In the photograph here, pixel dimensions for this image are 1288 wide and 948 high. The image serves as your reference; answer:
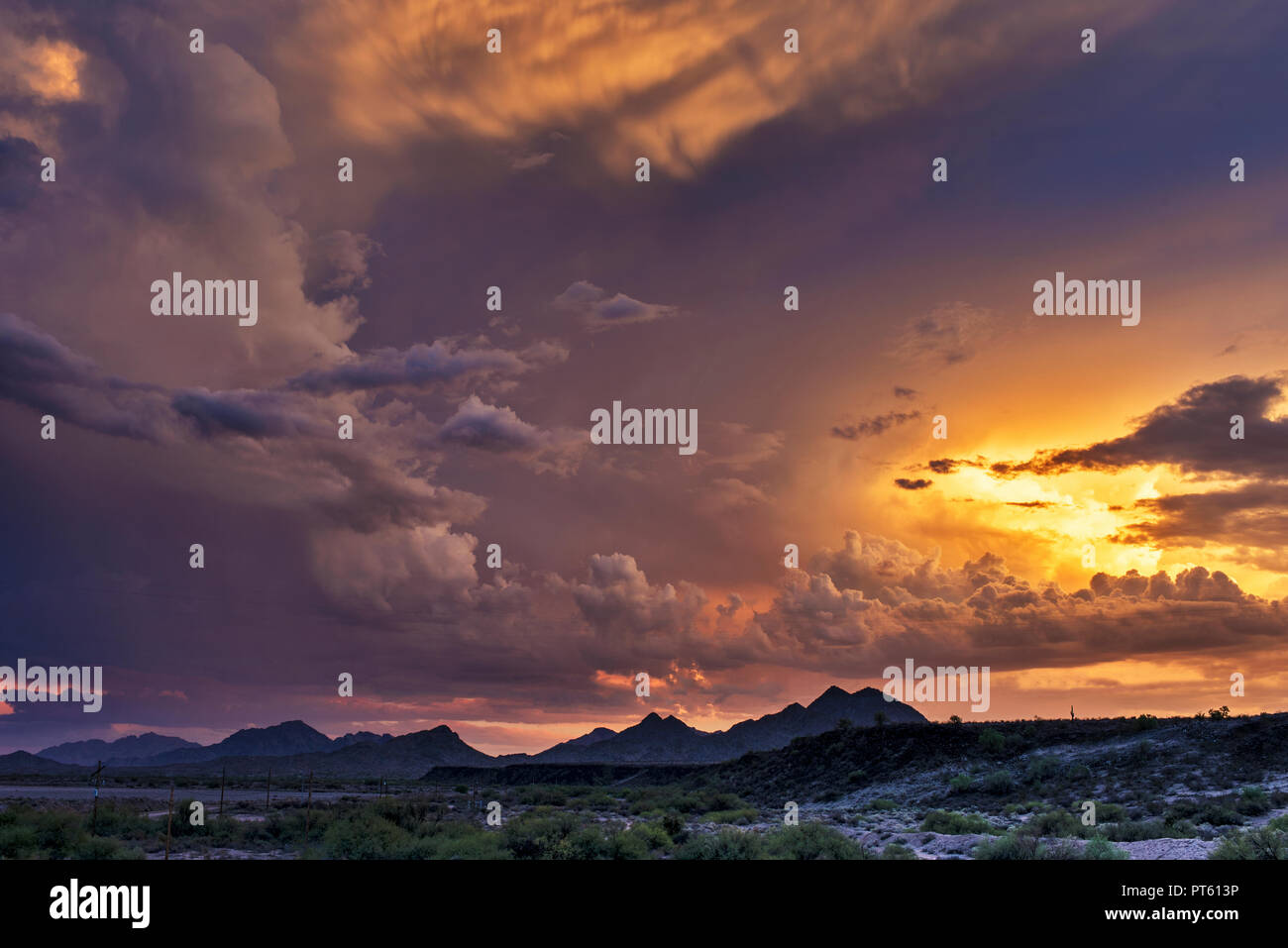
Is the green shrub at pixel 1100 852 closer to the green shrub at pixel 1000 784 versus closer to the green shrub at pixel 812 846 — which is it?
the green shrub at pixel 812 846

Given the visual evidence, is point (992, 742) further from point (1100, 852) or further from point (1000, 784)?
point (1100, 852)

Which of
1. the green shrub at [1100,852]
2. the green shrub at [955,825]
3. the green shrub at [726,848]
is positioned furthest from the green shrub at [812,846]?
the green shrub at [955,825]

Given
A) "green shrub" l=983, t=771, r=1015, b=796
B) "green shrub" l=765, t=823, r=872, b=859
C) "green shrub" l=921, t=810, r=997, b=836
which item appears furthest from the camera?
"green shrub" l=983, t=771, r=1015, b=796

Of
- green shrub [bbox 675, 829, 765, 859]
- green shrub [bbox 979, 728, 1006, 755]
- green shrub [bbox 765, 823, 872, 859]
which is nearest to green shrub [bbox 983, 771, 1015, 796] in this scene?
green shrub [bbox 979, 728, 1006, 755]

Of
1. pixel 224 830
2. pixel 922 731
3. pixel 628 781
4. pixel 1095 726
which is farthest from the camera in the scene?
pixel 628 781

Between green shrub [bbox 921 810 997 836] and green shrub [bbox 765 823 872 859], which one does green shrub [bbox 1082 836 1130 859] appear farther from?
green shrub [bbox 921 810 997 836]

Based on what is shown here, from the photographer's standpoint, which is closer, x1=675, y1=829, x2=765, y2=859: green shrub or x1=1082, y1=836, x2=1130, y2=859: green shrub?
x1=1082, y1=836, x2=1130, y2=859: green shrub

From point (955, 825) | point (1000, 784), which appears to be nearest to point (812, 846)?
point (955, 825)

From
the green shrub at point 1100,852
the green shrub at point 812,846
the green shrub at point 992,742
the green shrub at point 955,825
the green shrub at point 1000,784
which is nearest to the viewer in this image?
the green shrub at point 1100,852

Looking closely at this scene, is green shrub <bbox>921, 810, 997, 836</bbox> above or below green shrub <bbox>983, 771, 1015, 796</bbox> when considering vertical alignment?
above
